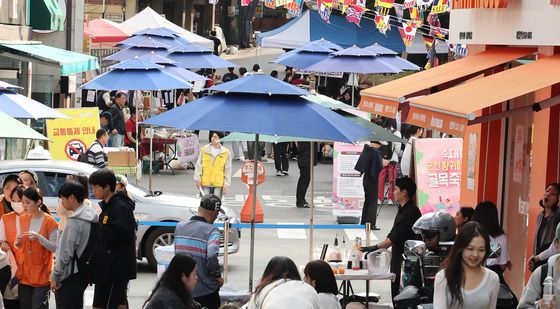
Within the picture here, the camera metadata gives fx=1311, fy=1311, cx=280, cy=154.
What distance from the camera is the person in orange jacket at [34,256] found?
12648 mm

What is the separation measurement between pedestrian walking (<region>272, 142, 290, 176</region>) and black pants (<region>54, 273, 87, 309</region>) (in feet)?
59.9

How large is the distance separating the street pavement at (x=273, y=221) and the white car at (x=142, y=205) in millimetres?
425

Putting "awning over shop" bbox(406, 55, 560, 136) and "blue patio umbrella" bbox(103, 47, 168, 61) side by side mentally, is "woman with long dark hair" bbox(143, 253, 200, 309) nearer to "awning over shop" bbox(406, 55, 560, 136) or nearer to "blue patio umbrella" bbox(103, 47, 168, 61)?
"awning over shop" bbox(406, 55, 560, 136)

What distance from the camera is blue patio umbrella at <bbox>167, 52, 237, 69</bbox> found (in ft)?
112

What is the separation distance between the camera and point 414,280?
1120 centimetres

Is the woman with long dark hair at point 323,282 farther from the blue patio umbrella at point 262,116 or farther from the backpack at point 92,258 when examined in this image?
the backpack at point 92,258

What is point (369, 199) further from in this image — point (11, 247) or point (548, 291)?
point (548, 291)

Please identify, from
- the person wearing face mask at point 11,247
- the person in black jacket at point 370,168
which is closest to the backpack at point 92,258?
the person wearing face mask at point 11,247

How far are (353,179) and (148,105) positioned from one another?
14172 millimetres

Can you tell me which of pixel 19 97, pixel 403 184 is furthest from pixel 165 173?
pixel 403 184

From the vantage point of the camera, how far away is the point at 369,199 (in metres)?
22.8

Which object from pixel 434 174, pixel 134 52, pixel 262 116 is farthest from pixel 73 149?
pixel 262 116

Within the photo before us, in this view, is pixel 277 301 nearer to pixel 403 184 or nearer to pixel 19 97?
pixel 403 184

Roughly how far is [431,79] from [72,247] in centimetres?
529
